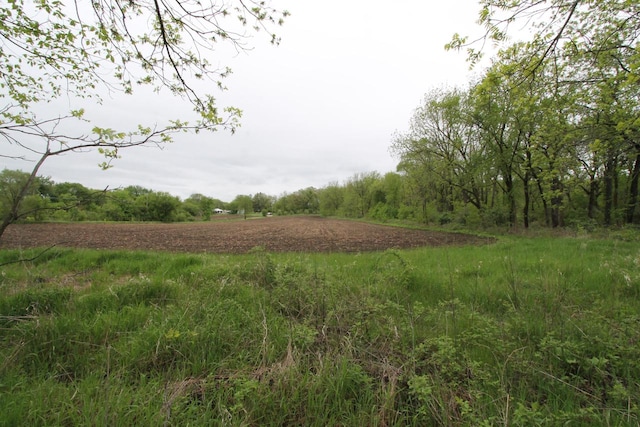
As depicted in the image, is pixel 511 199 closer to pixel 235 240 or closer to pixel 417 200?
pixel 417 200

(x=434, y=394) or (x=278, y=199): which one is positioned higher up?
(x=278, y=199)

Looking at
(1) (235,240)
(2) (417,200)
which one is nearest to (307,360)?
(1) (235,240)

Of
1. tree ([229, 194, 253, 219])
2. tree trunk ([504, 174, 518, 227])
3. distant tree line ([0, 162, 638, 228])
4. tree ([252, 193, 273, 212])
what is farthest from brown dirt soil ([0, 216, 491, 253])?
tree ([252, 193, 273, 212])

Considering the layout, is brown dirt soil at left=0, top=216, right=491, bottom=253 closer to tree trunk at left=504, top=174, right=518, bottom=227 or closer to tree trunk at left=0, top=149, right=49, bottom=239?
tree trunk at left=0, top=149, right=49, bottom=239

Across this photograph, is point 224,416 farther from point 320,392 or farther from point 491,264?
point 491,264

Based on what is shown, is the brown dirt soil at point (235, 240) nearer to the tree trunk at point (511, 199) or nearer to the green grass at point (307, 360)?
the green grass at point (307, 360)

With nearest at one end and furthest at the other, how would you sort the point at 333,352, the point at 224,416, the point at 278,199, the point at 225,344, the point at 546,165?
the point at 224,416 < the point at 333,352 < the point at 225,344 < the point at 546,165 < the point at 278,199

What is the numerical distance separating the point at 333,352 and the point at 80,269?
8349 millimetres

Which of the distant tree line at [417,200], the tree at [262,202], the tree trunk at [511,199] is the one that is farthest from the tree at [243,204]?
the tree trunk at [511,199]

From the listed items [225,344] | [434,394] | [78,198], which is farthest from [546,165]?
[78,198]

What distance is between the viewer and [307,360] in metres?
2.37

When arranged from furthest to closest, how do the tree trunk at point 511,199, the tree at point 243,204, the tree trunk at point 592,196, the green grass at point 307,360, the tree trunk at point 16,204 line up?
the tree at point 243,204, the tree trunk at point 511,199, the tree trunk at point 592,196, the tree trunk at point 16,204, the green grass at point 307,360

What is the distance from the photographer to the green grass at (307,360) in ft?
6.01

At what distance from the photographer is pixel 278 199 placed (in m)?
127
